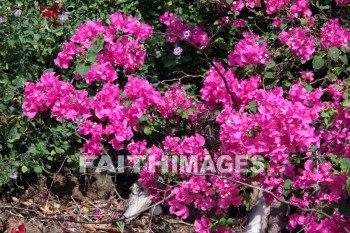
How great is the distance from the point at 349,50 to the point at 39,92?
171cm

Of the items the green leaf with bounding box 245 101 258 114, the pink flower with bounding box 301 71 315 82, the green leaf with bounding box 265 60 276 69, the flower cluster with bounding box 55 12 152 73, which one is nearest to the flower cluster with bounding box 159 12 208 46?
the flower cluster with bounding box 55 12 152 73

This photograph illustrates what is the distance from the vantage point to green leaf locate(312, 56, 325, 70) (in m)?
3.47

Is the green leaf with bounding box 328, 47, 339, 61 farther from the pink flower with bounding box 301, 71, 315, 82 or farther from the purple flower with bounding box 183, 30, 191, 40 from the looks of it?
the purple flower with bounding box 183, 30, 191, 40

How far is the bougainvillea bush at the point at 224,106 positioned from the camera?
2.91 m

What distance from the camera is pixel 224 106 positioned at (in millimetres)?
3264

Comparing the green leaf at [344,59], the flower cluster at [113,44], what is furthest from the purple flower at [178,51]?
the green leaf at [344,59]

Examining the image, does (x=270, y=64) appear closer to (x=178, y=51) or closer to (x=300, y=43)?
(x=300, y=43)

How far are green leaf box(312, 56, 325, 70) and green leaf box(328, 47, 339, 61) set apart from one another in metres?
0.05

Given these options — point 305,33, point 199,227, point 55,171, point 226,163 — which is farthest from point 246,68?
point 55,171

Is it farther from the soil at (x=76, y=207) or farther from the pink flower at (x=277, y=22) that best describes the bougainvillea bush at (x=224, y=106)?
the soil at (x=76, y=207)

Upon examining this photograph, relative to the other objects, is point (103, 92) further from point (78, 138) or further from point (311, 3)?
point (311, 3)

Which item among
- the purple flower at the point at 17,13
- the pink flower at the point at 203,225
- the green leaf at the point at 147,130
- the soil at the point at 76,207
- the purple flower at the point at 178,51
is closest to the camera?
the pink flower at the point at 203,225

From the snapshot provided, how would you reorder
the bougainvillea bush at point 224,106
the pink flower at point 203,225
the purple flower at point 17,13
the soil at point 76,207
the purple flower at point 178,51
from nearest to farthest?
the bougainvillea bush at point 224,106, the pink flower at point 203,225, the soil at point 76,207, the purple flower at point 17,13, the purple flower at point 178,51

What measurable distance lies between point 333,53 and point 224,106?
0.71 m
